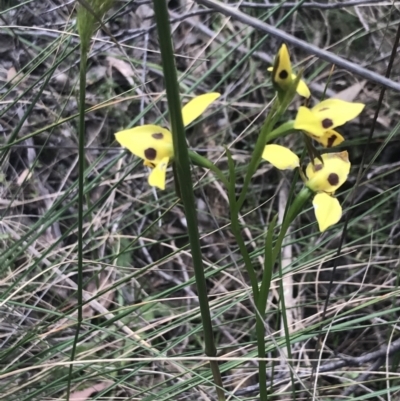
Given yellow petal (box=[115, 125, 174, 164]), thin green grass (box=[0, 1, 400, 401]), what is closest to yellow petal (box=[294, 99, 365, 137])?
yellow petal (box=[115, 125, 174, 164])

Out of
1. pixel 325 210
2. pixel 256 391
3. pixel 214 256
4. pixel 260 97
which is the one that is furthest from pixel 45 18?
pixel 325 210

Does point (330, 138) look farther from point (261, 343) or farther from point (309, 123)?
point (261, 343)

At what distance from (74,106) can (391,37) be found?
0.84 metres

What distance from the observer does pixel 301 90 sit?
1.58 ft

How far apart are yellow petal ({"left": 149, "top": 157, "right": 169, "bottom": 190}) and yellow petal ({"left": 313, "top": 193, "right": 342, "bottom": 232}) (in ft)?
0.47

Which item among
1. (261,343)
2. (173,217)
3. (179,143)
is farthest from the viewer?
(173,217)

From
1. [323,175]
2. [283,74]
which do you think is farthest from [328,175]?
[283,74]

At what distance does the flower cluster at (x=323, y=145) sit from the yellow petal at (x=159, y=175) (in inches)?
3.6

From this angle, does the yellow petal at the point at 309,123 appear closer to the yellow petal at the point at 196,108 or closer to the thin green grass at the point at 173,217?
the yellow petal at the point at 196,108

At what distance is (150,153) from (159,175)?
0.03 m

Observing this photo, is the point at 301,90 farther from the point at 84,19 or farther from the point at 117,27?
the point at 117,27

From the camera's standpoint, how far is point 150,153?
0.45 m

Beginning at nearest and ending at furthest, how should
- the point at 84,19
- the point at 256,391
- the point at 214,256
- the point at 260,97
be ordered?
the point at 84,19, the point at 256,391, the point at 214,256, the point at 260,97

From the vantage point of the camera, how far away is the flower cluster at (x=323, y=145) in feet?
1.43
